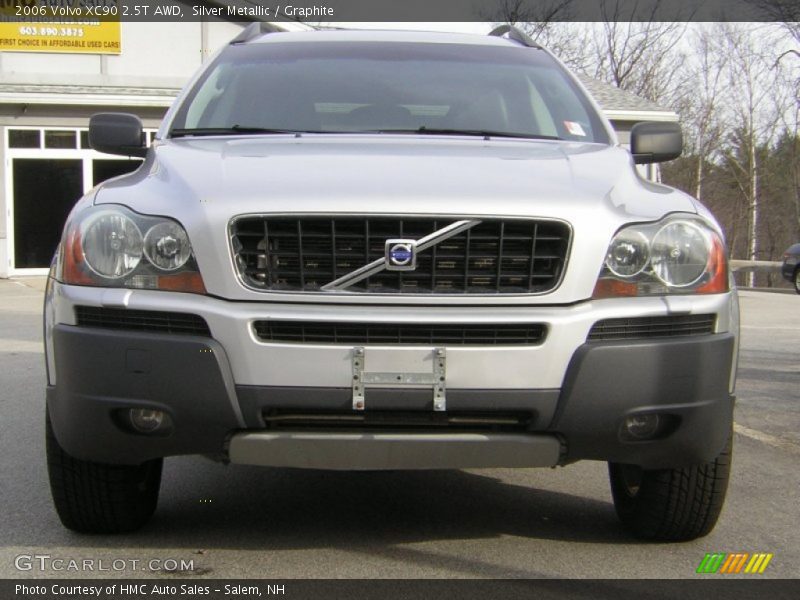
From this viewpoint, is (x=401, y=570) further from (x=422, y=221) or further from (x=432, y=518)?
(x=422, y=221)

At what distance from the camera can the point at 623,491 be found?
4.01 m

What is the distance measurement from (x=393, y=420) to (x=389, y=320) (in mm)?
309

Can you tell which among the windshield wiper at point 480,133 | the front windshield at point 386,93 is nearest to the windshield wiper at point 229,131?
the front windshield at point 386,93

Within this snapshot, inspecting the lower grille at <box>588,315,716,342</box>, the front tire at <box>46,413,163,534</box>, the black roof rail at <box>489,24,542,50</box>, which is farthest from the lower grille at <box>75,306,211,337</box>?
the black roof rail at <box>489,24,542,50</box>

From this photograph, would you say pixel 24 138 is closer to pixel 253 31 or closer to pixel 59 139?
pixel 59 139

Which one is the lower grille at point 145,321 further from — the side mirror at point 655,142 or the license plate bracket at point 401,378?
the side mirror at point 655,142

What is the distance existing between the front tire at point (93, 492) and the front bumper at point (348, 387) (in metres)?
0.36

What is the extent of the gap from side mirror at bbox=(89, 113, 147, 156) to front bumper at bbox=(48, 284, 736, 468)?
49.2 inches

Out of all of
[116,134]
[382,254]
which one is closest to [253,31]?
[116,134]

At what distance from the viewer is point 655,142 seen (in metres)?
4.38

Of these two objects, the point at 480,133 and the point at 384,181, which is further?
the point at 480,133

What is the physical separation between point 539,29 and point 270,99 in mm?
38950

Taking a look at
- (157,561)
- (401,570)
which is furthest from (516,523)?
(157,561)

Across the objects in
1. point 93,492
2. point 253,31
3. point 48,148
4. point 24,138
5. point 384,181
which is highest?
point 253,31
